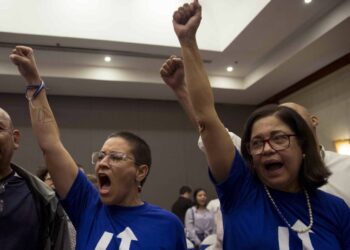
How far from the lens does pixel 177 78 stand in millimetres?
1474

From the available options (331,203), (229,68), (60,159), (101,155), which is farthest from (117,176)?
(229,68)

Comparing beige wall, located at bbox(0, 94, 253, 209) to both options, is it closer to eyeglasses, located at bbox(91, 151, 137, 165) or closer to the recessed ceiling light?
the recessed ceiling light

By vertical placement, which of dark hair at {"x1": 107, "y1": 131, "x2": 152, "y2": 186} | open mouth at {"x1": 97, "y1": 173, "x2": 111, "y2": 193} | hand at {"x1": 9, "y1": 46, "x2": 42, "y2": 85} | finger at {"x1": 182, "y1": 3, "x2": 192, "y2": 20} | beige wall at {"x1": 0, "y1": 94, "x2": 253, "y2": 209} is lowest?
open mouth at {"x1": 97, "y1": 173, "x2": 111, "y2": 193}

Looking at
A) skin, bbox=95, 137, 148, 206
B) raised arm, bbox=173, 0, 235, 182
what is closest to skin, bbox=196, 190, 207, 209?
skin, bbox=95, 137, 148, 206

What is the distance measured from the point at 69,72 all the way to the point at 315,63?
4152 millimetres

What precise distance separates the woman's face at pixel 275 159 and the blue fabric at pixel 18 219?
0.90m

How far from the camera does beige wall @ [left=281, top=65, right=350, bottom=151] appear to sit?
6266 millimetres

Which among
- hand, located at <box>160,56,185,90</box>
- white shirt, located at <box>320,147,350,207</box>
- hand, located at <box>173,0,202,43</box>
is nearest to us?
hand, located at <box>173,0,202,43</box>

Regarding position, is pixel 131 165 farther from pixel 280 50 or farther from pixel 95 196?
pixel 280 50

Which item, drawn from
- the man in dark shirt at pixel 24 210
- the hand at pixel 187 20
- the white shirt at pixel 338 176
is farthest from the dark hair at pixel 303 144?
the man in dark shirt at pixel 24 210

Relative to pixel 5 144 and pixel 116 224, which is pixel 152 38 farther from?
pixel 116 224

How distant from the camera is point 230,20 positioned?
576cm

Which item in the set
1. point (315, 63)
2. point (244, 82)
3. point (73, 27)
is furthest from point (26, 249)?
point (244, 82)

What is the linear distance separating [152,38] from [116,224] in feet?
15.4
